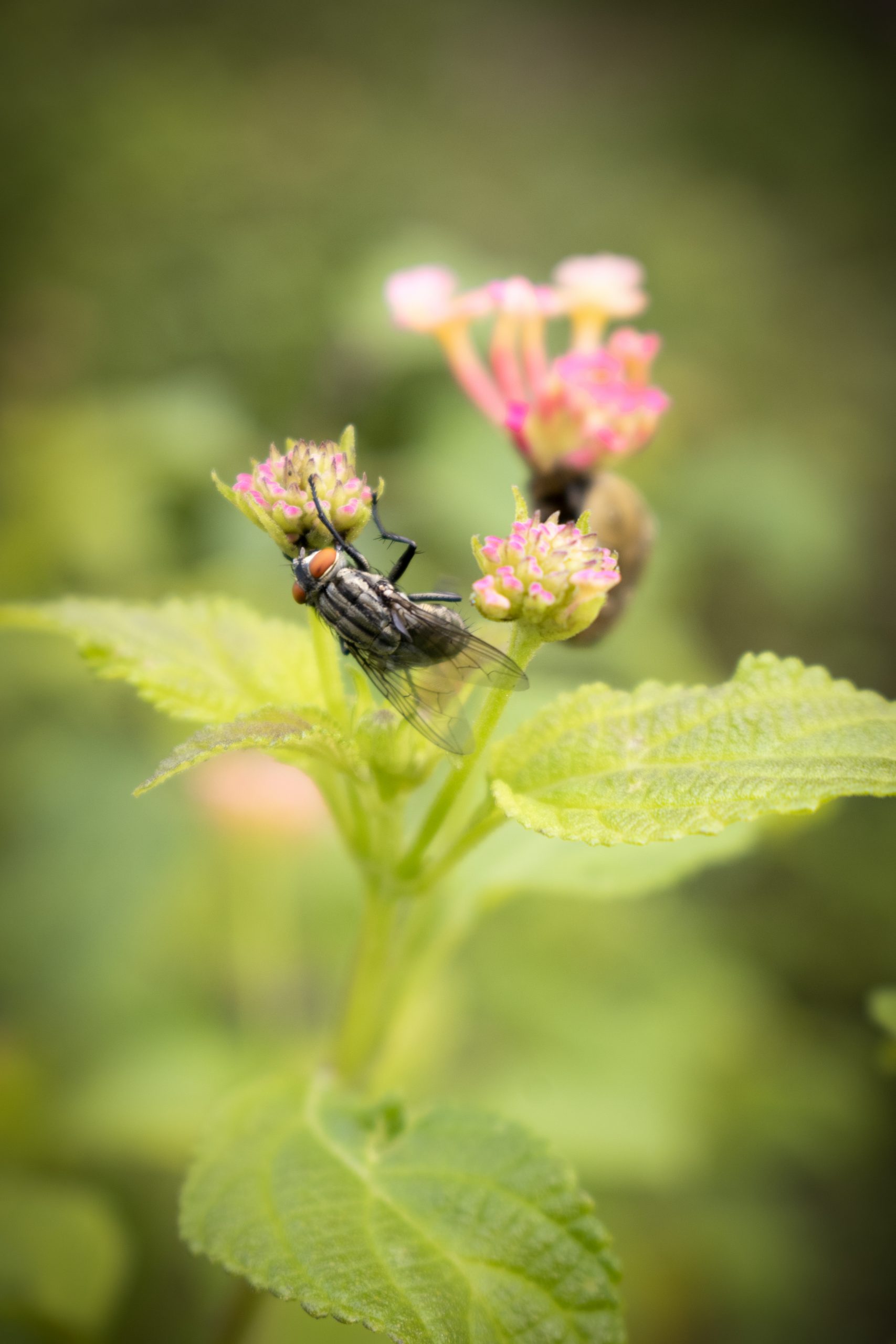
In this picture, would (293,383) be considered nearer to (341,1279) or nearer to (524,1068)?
(524,1068)

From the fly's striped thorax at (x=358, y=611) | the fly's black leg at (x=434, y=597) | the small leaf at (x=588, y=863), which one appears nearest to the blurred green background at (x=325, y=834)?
the small leaf at (x=588, y=863)

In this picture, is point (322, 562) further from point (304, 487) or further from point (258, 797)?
point (258, 797)

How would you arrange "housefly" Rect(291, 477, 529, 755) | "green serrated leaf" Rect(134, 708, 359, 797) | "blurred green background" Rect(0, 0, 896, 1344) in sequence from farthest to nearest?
"blurred green background" Rect(0, 0, 896, 1344) → "housefly" Rect(291, 477, 529, 755) → "green serrated leaf" Rect(134, 708, 359, 797)

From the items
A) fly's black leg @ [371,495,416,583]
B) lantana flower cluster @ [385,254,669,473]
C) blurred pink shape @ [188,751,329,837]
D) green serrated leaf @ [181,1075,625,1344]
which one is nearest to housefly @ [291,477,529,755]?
fly's black leg @ [371,495,416,583]

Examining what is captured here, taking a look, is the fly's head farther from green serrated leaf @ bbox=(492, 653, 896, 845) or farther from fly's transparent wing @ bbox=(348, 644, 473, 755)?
green serrated leaf @ bbox=(492, 653, 896, 845)

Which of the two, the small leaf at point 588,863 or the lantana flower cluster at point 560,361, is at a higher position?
the lantana flower cluster at point 560,361

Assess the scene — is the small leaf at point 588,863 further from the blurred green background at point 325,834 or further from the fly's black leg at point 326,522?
the fly's black leg at point 326,522
